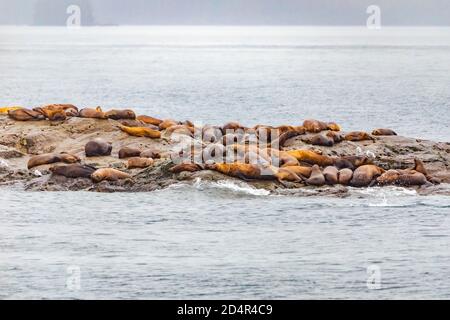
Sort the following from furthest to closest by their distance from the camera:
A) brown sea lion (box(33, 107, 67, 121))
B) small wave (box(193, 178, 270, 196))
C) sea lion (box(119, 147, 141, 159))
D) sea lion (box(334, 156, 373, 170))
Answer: brown sea lion (box(33, 107, 67, 121)), sea lion (box(119, 147, 141, 159)), sea lion (box(334, 156, 373, 170)), small wave (box(193, 178, 270, 196))

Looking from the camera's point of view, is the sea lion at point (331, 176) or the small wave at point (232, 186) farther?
the sea lion at point (331, 176)

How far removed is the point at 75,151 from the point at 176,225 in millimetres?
8921

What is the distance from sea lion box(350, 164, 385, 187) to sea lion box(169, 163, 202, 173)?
463cm

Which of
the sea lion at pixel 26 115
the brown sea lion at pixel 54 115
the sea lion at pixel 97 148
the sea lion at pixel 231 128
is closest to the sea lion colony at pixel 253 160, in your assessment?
the sea lion at pixel 97 148

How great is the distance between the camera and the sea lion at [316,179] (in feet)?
111

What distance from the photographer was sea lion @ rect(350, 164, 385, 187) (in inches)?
1344

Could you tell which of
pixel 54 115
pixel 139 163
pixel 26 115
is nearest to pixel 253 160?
pixel 139 163

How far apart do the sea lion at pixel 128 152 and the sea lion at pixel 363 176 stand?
7222mm

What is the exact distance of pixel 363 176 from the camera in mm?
34125

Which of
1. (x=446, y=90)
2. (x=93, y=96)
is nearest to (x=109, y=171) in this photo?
(x=93, y=96)

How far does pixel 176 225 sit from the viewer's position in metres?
30.2

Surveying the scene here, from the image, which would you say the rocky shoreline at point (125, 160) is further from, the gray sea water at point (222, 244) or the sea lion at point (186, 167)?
the gray sea water at point (222, 244)

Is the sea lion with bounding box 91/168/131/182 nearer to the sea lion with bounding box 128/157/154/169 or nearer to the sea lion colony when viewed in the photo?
the sea lion colony

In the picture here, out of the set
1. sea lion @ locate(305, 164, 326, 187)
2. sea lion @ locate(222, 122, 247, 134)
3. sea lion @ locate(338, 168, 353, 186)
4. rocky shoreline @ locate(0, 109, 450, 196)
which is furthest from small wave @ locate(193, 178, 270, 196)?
sea lion @ locate(222, 122, 247, 134)
